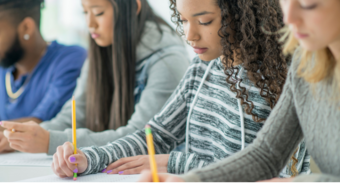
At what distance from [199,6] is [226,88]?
0.78ft

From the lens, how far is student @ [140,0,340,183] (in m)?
0.47

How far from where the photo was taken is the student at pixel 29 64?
5.42 ft

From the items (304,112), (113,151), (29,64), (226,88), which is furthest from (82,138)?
(29,64)

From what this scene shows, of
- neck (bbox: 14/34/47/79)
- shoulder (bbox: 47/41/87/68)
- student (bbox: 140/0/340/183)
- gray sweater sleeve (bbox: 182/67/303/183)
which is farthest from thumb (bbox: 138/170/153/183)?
neck (bbox: 14/34/47/79)

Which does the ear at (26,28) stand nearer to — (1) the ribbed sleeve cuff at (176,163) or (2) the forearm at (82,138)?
(2) the forearm at (82,138)

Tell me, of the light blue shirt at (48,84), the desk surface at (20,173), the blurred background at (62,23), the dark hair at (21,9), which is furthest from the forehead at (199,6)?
the blurred background at (62,23)

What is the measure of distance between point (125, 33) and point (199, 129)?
0.57 meters

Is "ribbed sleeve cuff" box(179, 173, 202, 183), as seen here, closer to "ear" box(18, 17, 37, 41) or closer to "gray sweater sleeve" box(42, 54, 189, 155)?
"gray sweater sleeve" box(42, 54, 189, 155)

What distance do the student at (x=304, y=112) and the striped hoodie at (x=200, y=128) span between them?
23 cm

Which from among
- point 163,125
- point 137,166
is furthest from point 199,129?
point 137,166

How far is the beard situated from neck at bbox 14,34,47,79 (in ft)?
0.07

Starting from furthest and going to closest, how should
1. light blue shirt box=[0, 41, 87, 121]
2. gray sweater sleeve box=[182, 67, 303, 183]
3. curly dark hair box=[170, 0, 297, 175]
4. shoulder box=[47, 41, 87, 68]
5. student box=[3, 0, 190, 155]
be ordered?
shoulder box=[47, 41, 87, 68] < light blue shirt box=[0, 41, 87, 121] < student box=[3, 0, 190, 155] < curly dark hair box=[170, 0, 297, 175] < gray sweater sleeve box=[182, 67, 303, 183]

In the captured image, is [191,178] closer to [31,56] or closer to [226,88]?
[226,88]
